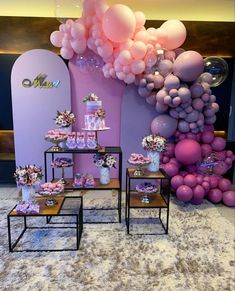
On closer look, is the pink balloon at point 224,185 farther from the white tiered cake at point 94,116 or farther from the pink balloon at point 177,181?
the white tiered cake at point 94,116

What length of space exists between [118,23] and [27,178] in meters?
2.00

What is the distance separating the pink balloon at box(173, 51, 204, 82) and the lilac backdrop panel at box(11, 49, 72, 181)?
1.55 meters

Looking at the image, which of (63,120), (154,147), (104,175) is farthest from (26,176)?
(154,147)

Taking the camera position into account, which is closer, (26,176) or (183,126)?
(26,176)

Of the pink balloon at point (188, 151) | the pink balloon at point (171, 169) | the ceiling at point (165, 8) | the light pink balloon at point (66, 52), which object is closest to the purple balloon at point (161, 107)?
the pink balloon at point (188, 151)

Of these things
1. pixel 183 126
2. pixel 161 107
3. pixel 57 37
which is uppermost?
pixel 57 37

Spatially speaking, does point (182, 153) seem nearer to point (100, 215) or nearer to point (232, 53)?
point (100, 215)

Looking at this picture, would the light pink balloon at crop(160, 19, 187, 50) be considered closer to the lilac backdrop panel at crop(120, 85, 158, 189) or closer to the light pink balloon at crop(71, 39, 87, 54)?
the lilac backdrop panel at crop(120, 85, 158, 189)

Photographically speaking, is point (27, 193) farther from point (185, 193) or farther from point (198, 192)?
point (198, 192)

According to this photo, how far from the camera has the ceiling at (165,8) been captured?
413 centimetres

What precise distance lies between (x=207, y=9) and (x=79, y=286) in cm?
441

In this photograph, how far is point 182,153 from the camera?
11.5ft

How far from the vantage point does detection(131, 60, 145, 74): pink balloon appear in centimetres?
334

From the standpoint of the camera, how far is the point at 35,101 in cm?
382
